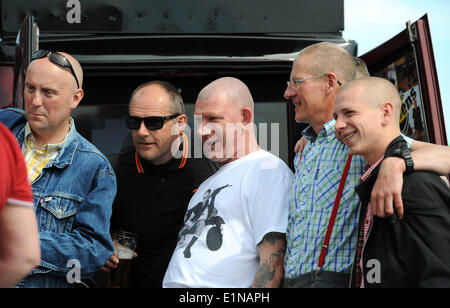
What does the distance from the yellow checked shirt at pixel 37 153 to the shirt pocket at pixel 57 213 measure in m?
0.20

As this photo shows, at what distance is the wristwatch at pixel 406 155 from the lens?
221 centimetres

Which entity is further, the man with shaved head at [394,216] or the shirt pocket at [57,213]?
the shirt pocket at [57,213]

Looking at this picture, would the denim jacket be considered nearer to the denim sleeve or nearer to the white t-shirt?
the denim sleeve

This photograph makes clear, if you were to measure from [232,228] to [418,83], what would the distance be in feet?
5.57

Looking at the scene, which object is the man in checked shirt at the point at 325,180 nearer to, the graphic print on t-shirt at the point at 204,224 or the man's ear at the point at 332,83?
the man's ear at the point at 332,83

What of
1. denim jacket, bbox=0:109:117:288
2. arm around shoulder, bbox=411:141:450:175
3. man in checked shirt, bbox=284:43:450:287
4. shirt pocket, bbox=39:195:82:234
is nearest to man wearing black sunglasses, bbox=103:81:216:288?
denim jacket, bbox=0:109:117:288

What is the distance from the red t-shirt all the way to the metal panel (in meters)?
2.68

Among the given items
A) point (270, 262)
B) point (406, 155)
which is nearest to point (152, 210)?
point (270, 262)

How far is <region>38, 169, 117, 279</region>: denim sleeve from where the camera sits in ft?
8.56

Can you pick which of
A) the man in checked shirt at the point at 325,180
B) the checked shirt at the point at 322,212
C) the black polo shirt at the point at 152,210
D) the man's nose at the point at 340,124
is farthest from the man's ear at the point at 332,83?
the black polo shirt at the point at 152,210

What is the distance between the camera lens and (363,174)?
2.47m
